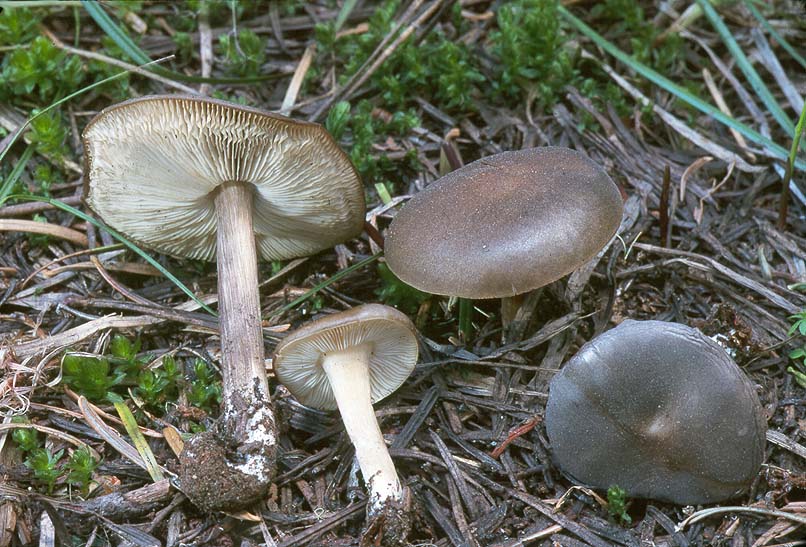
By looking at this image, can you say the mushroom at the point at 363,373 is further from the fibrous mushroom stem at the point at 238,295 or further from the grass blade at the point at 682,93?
the grass blade at the point at 682,93

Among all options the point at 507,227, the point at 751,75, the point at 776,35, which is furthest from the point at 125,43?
the point at 776,35

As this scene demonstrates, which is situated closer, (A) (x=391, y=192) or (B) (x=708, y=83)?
(A) (x=391, y=192)

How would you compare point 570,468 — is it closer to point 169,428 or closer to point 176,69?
point 169,428

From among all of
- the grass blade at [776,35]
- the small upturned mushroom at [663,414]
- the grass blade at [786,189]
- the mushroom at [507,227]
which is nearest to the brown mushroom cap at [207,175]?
the mushroom at [507,227]

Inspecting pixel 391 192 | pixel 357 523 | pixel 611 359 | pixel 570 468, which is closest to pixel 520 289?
pixel 611 359

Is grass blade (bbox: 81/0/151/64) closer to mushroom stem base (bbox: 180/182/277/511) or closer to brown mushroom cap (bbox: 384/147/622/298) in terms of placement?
mushroom stem base (bbox: 180/182/277/511)

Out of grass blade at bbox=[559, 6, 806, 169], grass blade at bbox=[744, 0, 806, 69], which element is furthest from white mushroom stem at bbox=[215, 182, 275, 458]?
grass blade at bbox=[744, 0, 806, 69]

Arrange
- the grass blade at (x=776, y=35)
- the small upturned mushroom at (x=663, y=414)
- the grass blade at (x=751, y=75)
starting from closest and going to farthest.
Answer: the small upturned mushroom at (x=663, y=414) < the grass blade at (x=751, y=75) < the grass blade at (x=776, y=35)
